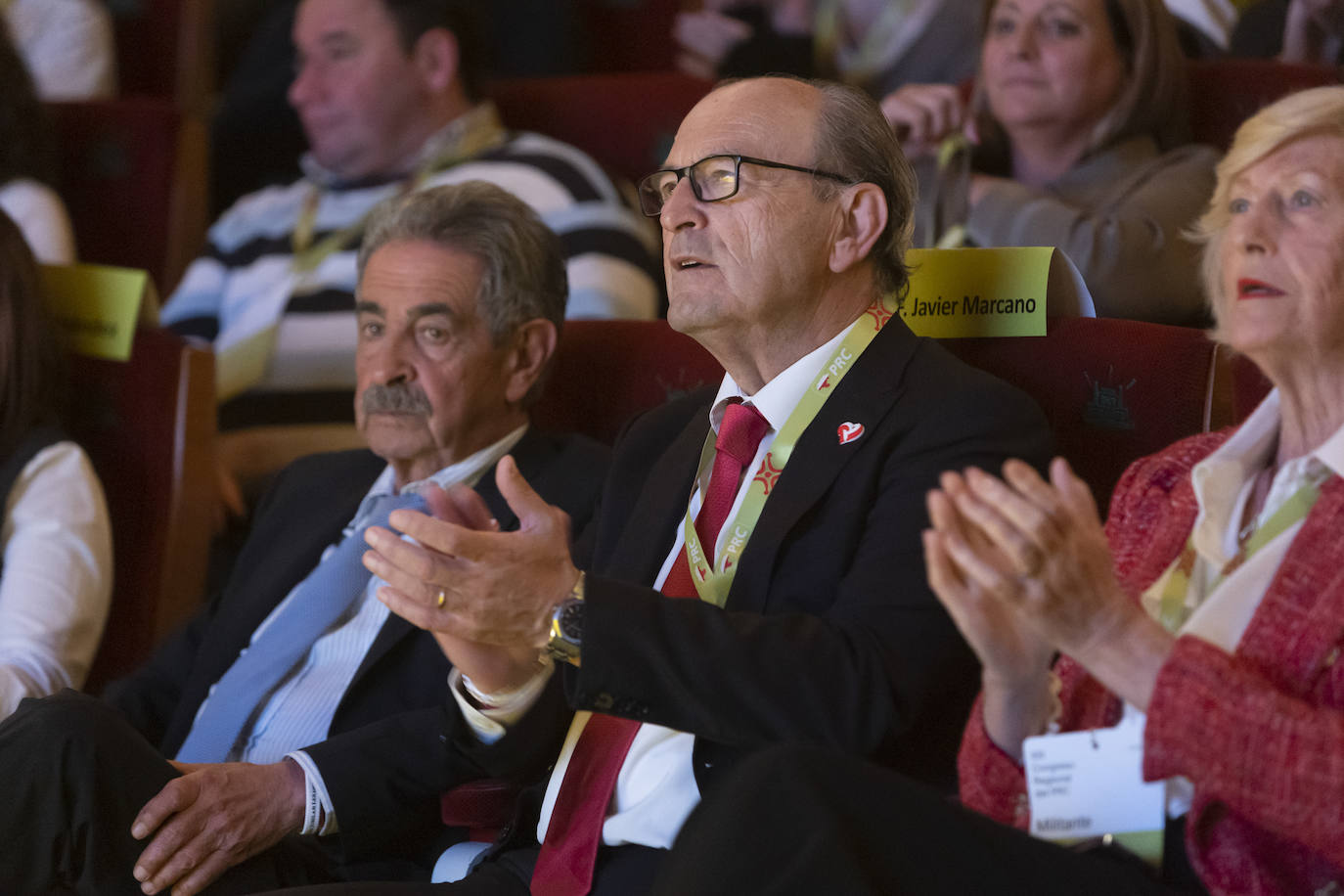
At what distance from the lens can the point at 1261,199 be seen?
134 centimetres

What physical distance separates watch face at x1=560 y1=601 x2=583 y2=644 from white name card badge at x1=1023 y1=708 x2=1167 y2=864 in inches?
16.1

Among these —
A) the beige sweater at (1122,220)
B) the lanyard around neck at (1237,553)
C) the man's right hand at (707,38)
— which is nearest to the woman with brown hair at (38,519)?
the beige sweater at (1122,220)

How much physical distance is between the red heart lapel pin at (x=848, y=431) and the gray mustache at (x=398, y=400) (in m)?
0.77

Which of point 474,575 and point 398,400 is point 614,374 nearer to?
point 398,400

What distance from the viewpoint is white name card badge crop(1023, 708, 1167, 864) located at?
1234 mm

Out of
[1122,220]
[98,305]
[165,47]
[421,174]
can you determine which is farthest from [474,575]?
[165,47]

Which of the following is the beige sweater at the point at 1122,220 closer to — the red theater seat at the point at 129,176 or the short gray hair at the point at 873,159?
the short gray hair at the point at 873,159

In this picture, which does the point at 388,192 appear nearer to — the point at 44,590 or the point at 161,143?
the point at 161,143

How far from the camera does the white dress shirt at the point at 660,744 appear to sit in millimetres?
1454

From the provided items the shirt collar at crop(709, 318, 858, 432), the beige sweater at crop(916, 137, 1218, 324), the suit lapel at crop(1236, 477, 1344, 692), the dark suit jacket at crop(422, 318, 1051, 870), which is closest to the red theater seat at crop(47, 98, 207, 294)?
the beige sweater at crop(916, 137, 1218, 324)

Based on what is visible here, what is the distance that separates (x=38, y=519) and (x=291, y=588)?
44cm

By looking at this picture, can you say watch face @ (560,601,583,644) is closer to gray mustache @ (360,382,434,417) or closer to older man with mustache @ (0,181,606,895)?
older man with mustache @ (0,181,606,895)

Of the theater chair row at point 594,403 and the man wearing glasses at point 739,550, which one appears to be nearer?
the man wearing glasses at point 739,550

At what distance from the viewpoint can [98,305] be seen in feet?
8.27
